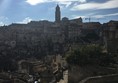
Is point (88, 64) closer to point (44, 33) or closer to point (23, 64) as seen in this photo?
point (23, 64)

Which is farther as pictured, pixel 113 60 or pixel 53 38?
pixel 53 38

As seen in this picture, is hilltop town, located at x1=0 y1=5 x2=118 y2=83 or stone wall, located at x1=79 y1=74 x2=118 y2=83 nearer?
stone wall, located at x1=79 y1=74 x2=118 y2=83

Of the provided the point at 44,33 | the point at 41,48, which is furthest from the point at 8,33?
the point at 41,48

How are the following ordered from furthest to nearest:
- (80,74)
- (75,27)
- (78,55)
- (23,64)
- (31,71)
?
(75,27) → (23,64) → (31,71) → (78,55) → (80,74)

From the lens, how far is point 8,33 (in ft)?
307

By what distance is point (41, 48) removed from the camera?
78500 millimetres

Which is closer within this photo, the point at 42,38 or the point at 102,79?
the point at 102,79

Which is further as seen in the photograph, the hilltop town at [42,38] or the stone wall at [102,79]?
the hilltop town at [42,38]

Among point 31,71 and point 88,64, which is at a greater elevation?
point 88,64

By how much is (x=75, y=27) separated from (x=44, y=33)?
433 inches

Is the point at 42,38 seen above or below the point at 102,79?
below

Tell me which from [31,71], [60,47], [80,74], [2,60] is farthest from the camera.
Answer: [60,47]

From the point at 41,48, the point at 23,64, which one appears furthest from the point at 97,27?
the point at 23,64

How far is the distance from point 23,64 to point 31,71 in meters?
4.22
